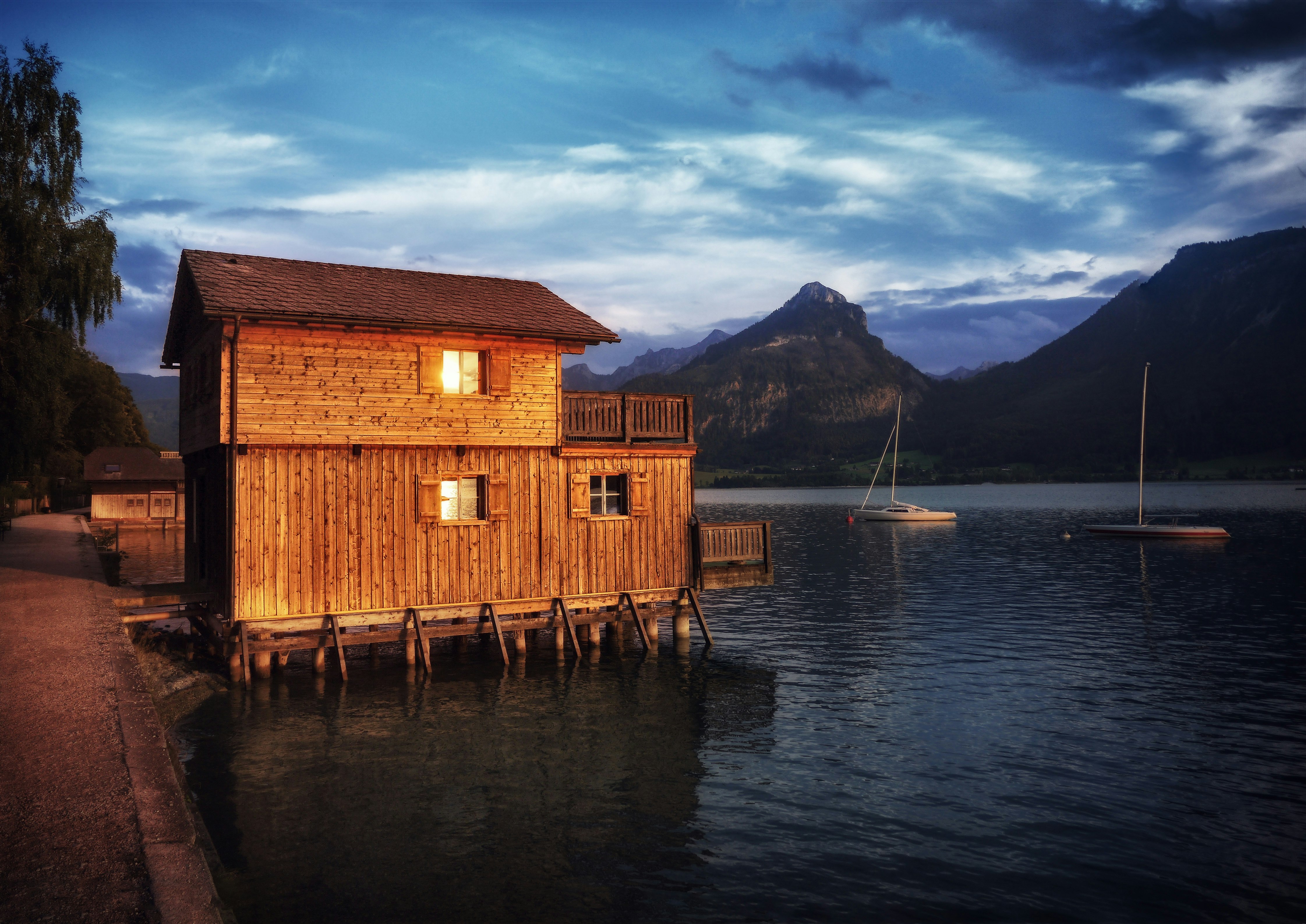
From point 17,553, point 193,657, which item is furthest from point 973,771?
point 17,553

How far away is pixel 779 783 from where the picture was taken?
17.3 metres

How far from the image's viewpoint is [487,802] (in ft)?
51.1

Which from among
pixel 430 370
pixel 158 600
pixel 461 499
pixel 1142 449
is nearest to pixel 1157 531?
pixel 1142 449

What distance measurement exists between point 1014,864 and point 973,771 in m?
4.66

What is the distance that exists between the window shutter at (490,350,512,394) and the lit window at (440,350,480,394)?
0.42m

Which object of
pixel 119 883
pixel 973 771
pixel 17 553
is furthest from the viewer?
pixel 17 553

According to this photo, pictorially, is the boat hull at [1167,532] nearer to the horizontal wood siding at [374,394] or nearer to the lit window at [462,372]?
the horizontal wood siding at [374,394]

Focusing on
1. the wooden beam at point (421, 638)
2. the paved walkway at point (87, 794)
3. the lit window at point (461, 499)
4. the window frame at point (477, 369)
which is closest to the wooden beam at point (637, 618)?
the lit window at point (461, 499)

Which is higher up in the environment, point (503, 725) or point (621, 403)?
point (621, 403)

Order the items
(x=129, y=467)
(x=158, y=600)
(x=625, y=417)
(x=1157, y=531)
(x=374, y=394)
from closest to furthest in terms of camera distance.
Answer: (x=374, y=394), (x=158, y=600), (x=625, y=417), (x=129, y=467), (x=1157, y=531)

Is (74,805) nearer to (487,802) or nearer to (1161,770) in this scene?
(487,802)

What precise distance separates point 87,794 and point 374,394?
46.1ft

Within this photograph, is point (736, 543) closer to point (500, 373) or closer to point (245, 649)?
point (500, 373)

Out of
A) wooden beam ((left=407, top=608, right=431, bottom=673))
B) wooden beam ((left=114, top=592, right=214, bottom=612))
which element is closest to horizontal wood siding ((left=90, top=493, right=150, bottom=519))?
wooden beam ((left=114, top=592, right=214, bottom=612))
